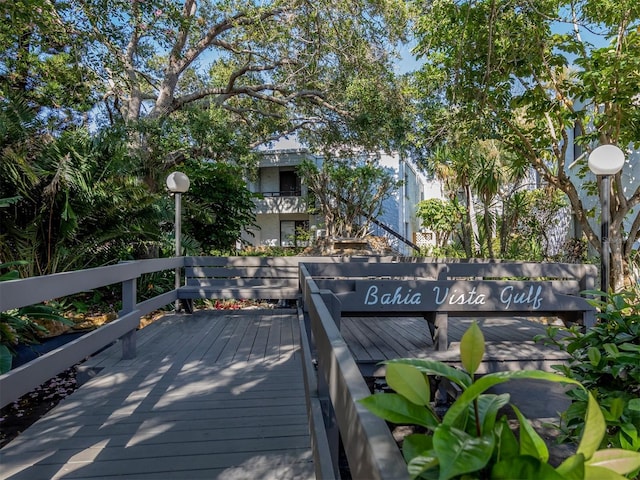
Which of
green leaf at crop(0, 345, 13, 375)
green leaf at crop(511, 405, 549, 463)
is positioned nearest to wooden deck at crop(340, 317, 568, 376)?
green leaf at crop(511, 405, 549, 463)

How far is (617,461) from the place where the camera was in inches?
26.0

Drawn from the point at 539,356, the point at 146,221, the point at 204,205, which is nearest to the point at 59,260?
the point at 146,221

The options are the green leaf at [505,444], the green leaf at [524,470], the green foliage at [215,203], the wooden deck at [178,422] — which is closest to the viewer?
the green leaf at [524,470]

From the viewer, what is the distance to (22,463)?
7.24 feet

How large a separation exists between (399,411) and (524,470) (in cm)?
22

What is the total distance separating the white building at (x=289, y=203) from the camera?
17188 mm

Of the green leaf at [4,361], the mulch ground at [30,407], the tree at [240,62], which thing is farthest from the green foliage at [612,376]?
the tree at [240,62]

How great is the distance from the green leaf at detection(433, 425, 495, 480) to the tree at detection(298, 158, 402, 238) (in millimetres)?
13123

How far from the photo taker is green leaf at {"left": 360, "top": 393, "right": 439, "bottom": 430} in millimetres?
736

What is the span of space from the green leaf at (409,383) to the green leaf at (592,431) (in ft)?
0.84

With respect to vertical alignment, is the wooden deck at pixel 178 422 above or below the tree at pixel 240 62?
below

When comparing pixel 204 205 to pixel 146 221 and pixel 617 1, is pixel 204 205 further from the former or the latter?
pixel 617 1

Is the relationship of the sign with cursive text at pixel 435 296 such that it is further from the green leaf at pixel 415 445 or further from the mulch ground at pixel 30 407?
the mulch ground at pixel 30 407

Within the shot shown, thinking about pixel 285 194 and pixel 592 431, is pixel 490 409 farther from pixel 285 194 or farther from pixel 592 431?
pixel 285 194
